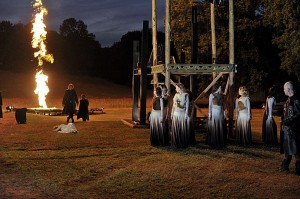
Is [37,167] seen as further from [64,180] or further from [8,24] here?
[8,24]

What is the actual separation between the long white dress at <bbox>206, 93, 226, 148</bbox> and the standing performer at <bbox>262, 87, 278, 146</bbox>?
1.66 meters

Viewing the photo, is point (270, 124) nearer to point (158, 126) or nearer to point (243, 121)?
point (243, 121)

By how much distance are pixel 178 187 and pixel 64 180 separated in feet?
8.00

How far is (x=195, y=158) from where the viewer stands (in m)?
13.6

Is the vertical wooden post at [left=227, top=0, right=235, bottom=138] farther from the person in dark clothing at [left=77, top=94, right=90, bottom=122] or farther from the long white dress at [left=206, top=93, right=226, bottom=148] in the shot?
the person in dark clothing at [left=77, top=94, right=90, bottom=122]

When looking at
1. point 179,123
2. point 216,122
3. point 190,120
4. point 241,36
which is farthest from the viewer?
point 241,36

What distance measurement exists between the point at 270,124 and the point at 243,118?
1.02 meters

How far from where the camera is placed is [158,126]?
53.3 feet

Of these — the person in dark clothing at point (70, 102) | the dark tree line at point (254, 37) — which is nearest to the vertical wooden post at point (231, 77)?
the dark tree line at point (254, 37)

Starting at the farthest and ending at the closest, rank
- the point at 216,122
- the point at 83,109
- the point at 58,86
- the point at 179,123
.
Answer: the point at 58,86 → the point at 83,109 → the point at 216,122 → the point at 179,123

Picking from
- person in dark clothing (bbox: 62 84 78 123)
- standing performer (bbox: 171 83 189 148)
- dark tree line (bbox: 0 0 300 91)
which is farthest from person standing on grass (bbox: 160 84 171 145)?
person in dark clothing (bbox: 62 84 78 123)

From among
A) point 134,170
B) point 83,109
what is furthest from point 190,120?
point 83,109

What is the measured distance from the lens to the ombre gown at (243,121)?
53.3ft

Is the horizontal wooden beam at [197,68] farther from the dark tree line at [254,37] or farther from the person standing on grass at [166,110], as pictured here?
the dark tree line at [254,37]
